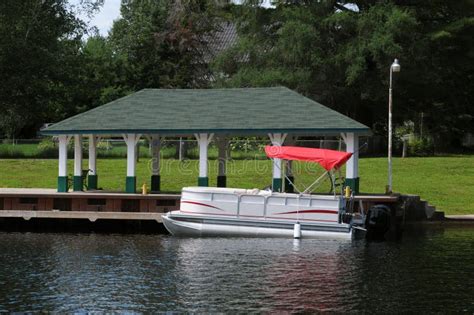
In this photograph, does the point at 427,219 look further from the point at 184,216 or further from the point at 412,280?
the point at 412,280

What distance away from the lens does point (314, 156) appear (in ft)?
119

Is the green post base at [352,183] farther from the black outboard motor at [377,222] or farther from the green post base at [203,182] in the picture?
the green post base at [203,182]

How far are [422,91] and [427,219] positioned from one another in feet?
88.9

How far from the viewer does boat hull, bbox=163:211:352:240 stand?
35.3 meters

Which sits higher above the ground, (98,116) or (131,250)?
(98,116)

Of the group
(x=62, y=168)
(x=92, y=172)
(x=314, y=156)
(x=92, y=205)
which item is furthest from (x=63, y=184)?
(x=314, y=156)

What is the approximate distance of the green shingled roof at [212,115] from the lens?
130 ft

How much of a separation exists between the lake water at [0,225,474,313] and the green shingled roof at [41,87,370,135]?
21.4 feet

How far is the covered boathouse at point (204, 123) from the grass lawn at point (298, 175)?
592 centimetres

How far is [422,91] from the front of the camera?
6538 cm

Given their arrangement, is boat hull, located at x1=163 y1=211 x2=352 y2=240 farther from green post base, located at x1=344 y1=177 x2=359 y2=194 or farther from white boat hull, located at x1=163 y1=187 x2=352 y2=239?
green post base, located at x1=344 y1=177 x2=359 y2=194

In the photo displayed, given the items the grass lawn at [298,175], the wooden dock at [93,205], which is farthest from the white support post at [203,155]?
the grass lawn at [298,175]

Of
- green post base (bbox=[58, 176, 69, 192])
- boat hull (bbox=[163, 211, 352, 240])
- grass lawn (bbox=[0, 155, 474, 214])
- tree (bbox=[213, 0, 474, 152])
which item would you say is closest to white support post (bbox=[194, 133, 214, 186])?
boat hull (bbox=[163, 211, 352, 240])

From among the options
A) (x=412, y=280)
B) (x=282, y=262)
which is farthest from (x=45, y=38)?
(x=412, y=280)
